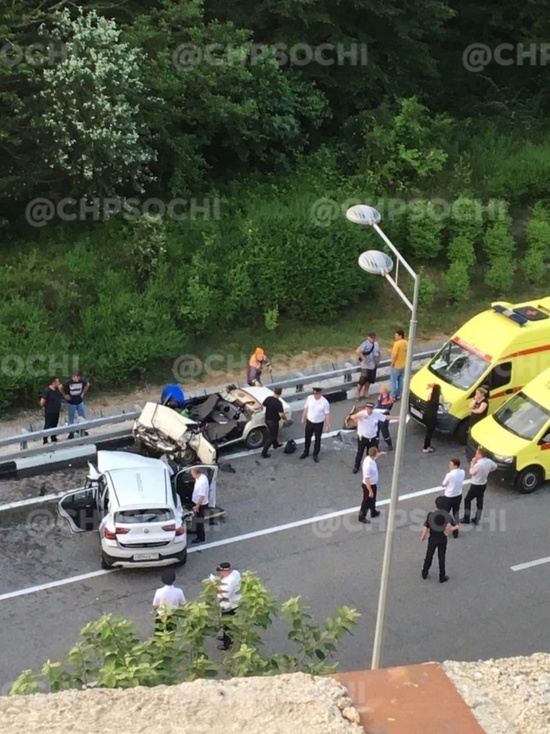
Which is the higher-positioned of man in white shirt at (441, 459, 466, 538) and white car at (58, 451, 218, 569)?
man in white shirt at (441, 459, 466, 538)

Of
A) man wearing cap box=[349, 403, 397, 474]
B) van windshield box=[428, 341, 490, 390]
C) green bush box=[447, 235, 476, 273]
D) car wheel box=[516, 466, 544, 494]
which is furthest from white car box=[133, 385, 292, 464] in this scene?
green bush box=[447, 235, 476, 273]

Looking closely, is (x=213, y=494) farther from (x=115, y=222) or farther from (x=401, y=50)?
(x=401, y=50)

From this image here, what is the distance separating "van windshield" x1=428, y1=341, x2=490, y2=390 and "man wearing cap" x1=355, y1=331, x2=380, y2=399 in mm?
1109

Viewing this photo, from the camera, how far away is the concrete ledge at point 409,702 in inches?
378

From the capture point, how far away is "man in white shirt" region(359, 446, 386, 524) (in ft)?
56.3

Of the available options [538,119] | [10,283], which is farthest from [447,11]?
[10,283]

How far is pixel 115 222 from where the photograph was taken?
25.2m

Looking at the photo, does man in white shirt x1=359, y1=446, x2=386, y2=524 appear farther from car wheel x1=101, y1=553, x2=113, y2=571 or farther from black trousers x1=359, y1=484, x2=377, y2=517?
car wheel x1=101, y1=553, x2=113, y2=571

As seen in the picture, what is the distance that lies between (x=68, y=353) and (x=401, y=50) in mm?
13514

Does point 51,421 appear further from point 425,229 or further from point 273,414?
point 425,229

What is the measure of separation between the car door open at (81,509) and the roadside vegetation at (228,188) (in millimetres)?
4789

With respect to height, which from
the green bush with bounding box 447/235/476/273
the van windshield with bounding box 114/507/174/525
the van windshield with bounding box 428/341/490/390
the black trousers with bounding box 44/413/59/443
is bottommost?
the black trousers with bounding box 44/413/59/443

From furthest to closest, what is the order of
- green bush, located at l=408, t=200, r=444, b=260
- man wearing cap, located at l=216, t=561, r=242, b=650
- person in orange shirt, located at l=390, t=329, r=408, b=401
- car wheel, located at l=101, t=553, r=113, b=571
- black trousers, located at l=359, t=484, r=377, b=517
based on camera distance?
green bush, located at l=408, t=200, r=444, b=260
person in orange shirt, located at l=390, t=329, r=408, b=401
black trousers, located at l=359, t=484, r=377, b=517
car wheel, located at l=101, t=553, r=113, b=571
man wearing cap, located at l=216, t=561, r=242, b=650

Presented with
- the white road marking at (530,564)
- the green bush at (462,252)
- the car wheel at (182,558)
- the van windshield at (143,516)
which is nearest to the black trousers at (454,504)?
the white road marking at (530,564)
